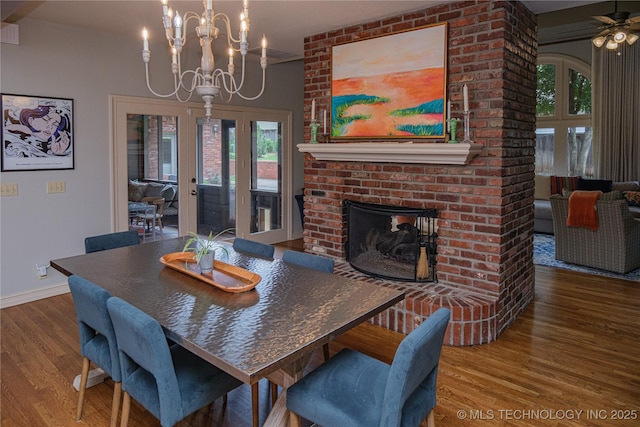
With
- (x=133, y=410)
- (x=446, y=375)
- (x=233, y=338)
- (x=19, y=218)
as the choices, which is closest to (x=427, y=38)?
(x=446, y=375)

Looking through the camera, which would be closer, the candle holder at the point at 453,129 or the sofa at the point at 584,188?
the candle holder at the point at 453,129

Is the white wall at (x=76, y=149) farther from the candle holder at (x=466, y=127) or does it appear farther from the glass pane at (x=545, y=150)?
the glass pane at (x=545, y=150)

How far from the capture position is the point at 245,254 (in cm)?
291

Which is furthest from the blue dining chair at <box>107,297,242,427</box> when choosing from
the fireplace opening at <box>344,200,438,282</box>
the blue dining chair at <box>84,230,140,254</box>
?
the fireplace opening at <box>344,200,438,282</box>

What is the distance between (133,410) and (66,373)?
70 centimetres

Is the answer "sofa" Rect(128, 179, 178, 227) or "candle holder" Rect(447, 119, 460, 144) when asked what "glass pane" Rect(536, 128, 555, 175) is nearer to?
"candle holder" Rect(447, 119, 460, 144)

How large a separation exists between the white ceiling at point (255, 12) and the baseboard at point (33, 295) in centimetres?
231

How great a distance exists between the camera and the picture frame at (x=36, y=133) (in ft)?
12.8

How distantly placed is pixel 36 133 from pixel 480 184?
377 cm

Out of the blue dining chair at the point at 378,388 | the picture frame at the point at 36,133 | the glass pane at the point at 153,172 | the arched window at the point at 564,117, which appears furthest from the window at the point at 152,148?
the arched window at the point at 564,117

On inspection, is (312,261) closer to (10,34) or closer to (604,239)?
(10,34)

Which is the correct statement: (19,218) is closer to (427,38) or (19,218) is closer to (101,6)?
(101,6)

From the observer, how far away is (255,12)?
372 centimetres

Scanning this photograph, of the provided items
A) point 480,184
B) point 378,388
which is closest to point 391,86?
point 480,184
